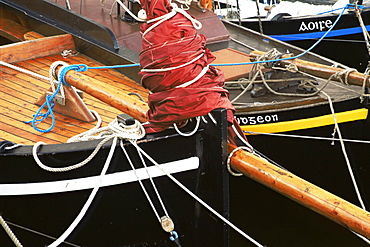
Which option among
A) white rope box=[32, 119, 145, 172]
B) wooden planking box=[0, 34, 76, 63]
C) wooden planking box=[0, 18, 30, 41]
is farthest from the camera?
wooden planking box=[0, 18, 30, 41]

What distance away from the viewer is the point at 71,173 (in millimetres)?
3600

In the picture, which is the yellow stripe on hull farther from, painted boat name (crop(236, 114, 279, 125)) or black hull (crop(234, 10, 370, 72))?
black hull (crop(234, 10, 370, 72))

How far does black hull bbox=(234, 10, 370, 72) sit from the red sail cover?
265 inches

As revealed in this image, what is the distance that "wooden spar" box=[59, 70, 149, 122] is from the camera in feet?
13.2

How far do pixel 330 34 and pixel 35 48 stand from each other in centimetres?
611

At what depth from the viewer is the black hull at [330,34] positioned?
9.99 metres

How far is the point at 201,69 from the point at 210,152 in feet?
1.83

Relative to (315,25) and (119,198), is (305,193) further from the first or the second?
(315,25)

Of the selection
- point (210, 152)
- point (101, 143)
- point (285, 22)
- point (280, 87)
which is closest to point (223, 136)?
point (210, 152)

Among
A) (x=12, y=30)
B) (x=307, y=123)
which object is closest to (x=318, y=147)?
(x=307, y=123)

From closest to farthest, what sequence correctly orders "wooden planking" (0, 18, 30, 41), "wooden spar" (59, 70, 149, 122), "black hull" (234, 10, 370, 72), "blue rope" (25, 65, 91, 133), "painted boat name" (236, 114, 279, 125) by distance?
1. "wooden spar" (59, 70, 149, 122)
2. "blue rope" (25, 65, 91, 133)
3. "painted boat name" (236, 114, 279, 125)
4. "wooden planking" (0, 18, 30, 41)
5. "black hull" (234, 10, 370, 72)

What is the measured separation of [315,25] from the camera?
1005cm

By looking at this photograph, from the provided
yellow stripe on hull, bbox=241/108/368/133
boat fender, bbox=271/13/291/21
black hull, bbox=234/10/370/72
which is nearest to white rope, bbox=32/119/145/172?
yellow stripe on hull, bbox=241/108/368/133

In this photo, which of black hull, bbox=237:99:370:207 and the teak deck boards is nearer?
the teak deck boards
